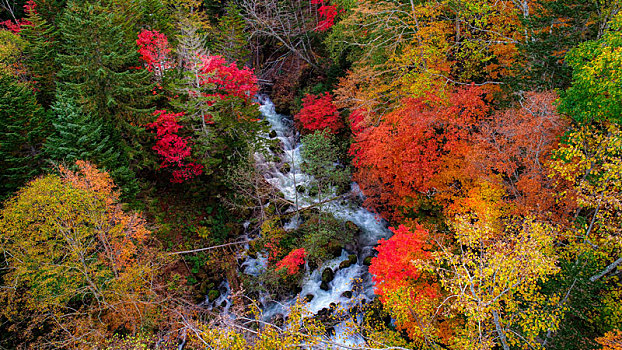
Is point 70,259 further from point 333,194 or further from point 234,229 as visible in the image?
point 333,194

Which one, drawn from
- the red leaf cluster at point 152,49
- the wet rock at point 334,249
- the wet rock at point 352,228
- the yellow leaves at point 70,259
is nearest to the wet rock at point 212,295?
the yellow leaves at point 70,259

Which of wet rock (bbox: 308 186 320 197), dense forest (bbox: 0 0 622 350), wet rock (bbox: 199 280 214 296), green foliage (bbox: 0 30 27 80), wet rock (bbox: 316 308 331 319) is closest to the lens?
dense forest (bbox: 0 0 622 350)

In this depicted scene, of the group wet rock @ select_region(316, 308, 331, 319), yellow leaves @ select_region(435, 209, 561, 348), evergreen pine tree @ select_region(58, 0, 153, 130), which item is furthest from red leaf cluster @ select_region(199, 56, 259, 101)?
yellow leaves @ select_region(435, 209, 561, 348)

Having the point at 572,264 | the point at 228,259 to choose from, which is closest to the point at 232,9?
the point at 228,259

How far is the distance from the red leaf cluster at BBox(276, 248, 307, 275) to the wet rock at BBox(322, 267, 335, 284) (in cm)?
145

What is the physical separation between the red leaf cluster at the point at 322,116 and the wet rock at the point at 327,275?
33.4 feet

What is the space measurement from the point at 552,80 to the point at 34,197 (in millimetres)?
20445

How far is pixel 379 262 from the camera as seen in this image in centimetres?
1311

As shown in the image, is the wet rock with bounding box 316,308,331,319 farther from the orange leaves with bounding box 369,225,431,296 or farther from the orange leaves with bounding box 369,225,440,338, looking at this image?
the orange leaves with bounding box 369,225,431,296

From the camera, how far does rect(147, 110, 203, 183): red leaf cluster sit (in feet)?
58.2

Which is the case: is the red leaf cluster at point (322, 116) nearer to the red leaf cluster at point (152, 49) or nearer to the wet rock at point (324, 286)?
the red leaf cluster at point (152, 49)

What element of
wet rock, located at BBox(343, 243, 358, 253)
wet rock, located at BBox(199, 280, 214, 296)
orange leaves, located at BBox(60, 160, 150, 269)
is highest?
orange leaves, located at BBox(60, 160, 150, 269)

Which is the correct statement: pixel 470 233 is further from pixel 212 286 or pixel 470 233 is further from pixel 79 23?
pixel 79 23

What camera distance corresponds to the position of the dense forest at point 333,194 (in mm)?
8812
